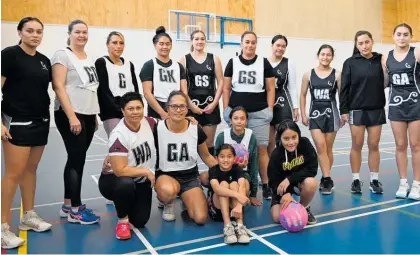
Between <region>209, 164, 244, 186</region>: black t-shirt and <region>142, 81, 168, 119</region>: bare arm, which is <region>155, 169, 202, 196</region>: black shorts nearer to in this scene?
<region>209, 164, 244, 186</region>: black t-shirt

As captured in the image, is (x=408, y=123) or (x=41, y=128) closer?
(x=41, y=128)

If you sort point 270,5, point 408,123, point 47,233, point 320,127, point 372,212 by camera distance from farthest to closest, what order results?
1. point 270,5
2. point 320,127
3. point 408,123
4. point 372,212
5. point 47,233

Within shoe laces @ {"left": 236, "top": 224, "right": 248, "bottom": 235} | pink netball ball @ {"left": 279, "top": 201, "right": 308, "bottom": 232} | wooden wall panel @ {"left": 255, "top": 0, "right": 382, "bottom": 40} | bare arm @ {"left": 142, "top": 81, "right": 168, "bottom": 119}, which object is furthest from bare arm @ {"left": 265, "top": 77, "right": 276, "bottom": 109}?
wooden wall panel @ {"left": 255, "top": 0, "right": 382, "bottom": 40}

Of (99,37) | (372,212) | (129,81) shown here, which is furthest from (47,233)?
(99,37)

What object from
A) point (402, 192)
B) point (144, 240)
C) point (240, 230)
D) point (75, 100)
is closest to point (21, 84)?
point (75, 100)

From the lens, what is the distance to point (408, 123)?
380 cm

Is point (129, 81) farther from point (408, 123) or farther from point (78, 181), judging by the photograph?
point (408, 123)

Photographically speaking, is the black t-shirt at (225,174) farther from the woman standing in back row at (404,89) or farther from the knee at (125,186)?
the woman standing in back row at (404,89)

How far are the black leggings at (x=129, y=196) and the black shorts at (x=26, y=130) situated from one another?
0.61 meters

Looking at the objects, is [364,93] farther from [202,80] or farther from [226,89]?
[202,80]

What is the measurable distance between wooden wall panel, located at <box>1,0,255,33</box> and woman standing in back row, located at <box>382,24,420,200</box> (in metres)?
9.56

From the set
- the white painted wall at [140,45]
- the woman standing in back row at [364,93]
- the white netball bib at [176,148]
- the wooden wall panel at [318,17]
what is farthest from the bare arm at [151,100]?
the wooden wall panel at [318,17]

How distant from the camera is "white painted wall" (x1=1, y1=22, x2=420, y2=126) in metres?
11.0

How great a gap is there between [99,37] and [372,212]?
1002 centimetres
